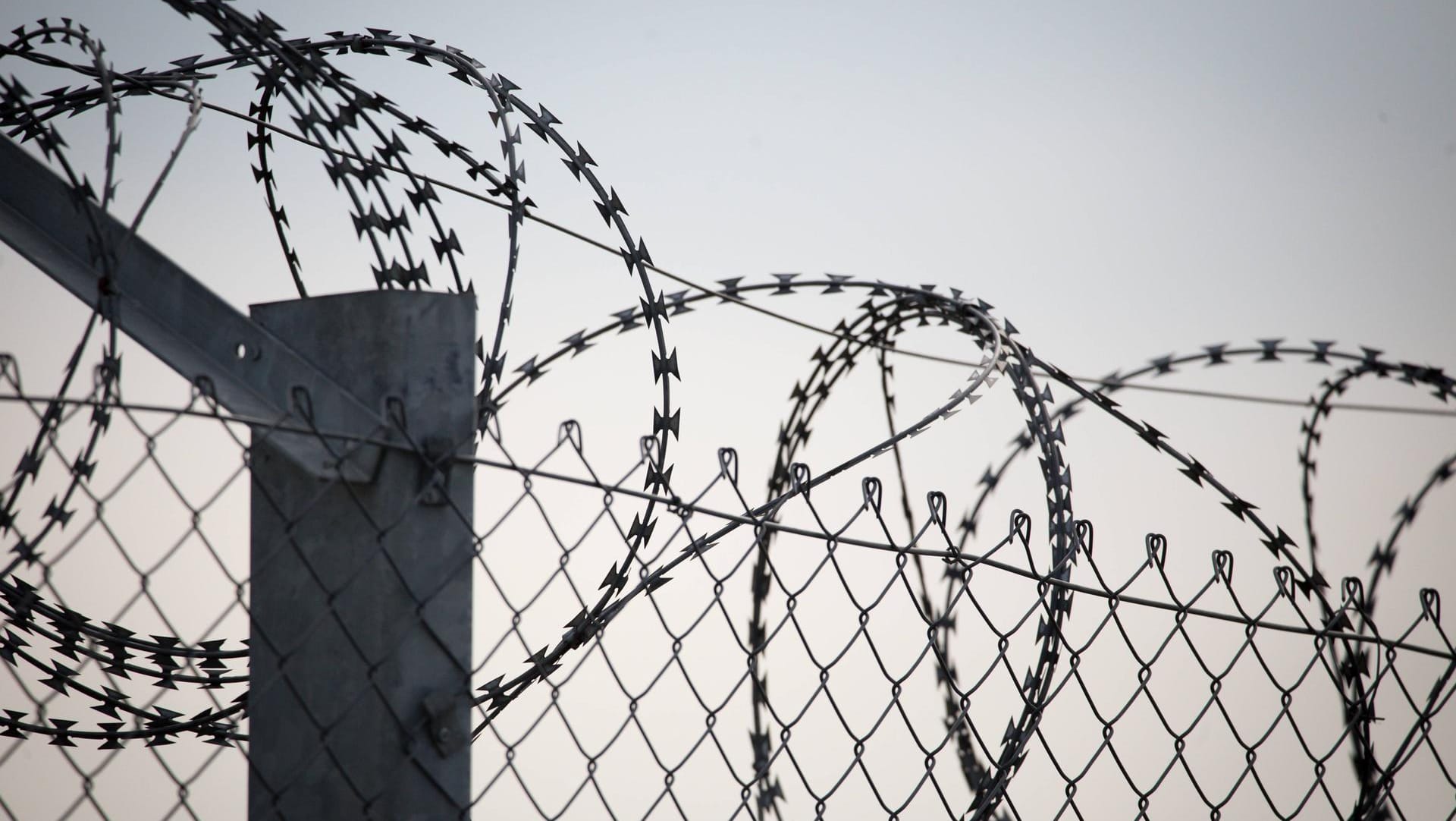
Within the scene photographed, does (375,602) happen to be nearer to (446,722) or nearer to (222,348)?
(446,722)

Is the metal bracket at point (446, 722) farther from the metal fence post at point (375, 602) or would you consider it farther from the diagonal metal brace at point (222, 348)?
the diagonal metal brace at point (222, 348)

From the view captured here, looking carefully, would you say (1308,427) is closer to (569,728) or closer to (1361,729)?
(1361,729)

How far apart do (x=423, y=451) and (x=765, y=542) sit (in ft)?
7.91

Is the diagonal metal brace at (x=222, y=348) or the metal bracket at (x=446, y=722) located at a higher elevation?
the diagonal metal brace at (x=222, y=348)

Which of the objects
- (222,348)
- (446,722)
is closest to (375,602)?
(446,722)

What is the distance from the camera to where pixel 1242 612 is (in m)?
3.00

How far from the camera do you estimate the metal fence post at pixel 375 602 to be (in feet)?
7.02

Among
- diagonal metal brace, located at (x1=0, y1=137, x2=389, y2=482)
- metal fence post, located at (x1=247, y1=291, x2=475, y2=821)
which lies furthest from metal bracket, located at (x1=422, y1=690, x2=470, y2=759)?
diagonal metal brace, located at (x1=0, y1=137, x2=389, y2=482)

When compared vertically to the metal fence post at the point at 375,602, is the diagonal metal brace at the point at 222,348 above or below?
above

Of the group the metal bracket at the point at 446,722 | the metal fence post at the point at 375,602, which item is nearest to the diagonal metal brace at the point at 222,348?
the metal fence post at the point at 375,602

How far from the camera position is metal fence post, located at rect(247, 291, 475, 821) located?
7.02 ft

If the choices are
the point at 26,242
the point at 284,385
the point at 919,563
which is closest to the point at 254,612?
the point at 284,385

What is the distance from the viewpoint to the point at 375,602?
7.07ft

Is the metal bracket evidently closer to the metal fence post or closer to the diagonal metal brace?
the metal fence post
